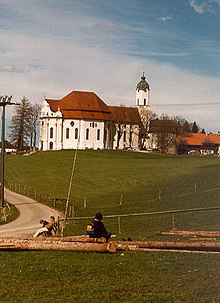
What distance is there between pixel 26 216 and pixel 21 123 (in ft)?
102

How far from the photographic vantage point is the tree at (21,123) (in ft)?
187

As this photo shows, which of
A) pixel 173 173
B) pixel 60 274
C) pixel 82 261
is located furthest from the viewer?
pixel 173 173

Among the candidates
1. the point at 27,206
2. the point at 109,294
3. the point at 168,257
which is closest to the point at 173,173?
the point at 27,206

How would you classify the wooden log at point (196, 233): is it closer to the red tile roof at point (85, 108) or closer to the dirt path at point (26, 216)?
the dirt path at point (26, 216)

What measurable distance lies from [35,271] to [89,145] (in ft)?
A: 248

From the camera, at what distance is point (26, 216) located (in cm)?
2817

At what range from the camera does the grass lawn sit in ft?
28.6

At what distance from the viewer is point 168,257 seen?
11328 millimetres

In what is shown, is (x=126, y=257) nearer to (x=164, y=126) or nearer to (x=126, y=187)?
(x=126, y=187)

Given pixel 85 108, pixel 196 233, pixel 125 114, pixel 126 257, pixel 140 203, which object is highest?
pixel 85 108

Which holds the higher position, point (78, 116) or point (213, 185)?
point (78, 116)

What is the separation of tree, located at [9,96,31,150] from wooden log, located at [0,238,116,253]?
1688 inches

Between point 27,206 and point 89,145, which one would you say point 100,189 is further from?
point 89,145

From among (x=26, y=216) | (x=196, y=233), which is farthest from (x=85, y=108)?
(x=196, y=233)
